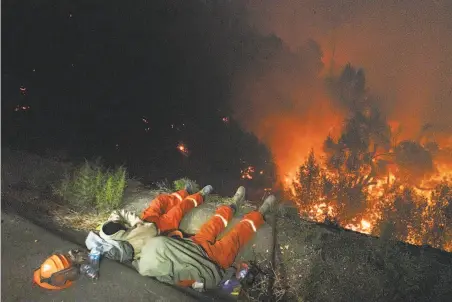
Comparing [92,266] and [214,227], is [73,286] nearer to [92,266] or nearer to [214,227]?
[92,266]

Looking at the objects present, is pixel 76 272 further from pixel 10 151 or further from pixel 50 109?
pixel 50 109

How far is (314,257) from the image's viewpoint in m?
4.38

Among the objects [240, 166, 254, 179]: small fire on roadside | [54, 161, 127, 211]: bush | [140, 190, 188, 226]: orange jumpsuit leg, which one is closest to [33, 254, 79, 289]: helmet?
[140, 190, 188, 226]: orange jumpsuit leg

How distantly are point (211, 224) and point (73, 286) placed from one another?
6.40 ft

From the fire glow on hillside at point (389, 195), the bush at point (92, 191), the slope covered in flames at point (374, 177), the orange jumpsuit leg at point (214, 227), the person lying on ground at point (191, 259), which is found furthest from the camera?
the slope covered in flames at point (374, 177)

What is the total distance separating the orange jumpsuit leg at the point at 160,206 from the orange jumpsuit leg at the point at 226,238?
2.49ft

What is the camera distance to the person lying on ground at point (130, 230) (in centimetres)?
406

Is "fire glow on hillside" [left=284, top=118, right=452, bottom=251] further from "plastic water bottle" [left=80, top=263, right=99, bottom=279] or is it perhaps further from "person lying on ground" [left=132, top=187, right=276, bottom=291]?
"plastic water bottle" [left=80, top=263, right=99, bottom=279]

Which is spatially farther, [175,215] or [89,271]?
[175,215]

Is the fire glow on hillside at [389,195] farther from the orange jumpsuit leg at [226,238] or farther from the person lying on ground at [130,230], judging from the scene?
the person lying on ground at [130,230]

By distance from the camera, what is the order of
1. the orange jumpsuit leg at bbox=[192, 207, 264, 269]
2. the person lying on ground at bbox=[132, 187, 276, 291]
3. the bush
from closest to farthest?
the person lying on ground at bbox=[132, 187, 276, 291]
the orange jumpsuit leg at bbox=[192, 207, 264, 269]
the bush

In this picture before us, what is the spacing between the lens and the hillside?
12.5 feet

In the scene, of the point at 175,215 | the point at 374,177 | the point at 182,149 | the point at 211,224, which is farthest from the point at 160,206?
the point at 374,177

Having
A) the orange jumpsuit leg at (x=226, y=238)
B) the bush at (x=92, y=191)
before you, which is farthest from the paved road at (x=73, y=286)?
the bush at (x=92, y=191)
